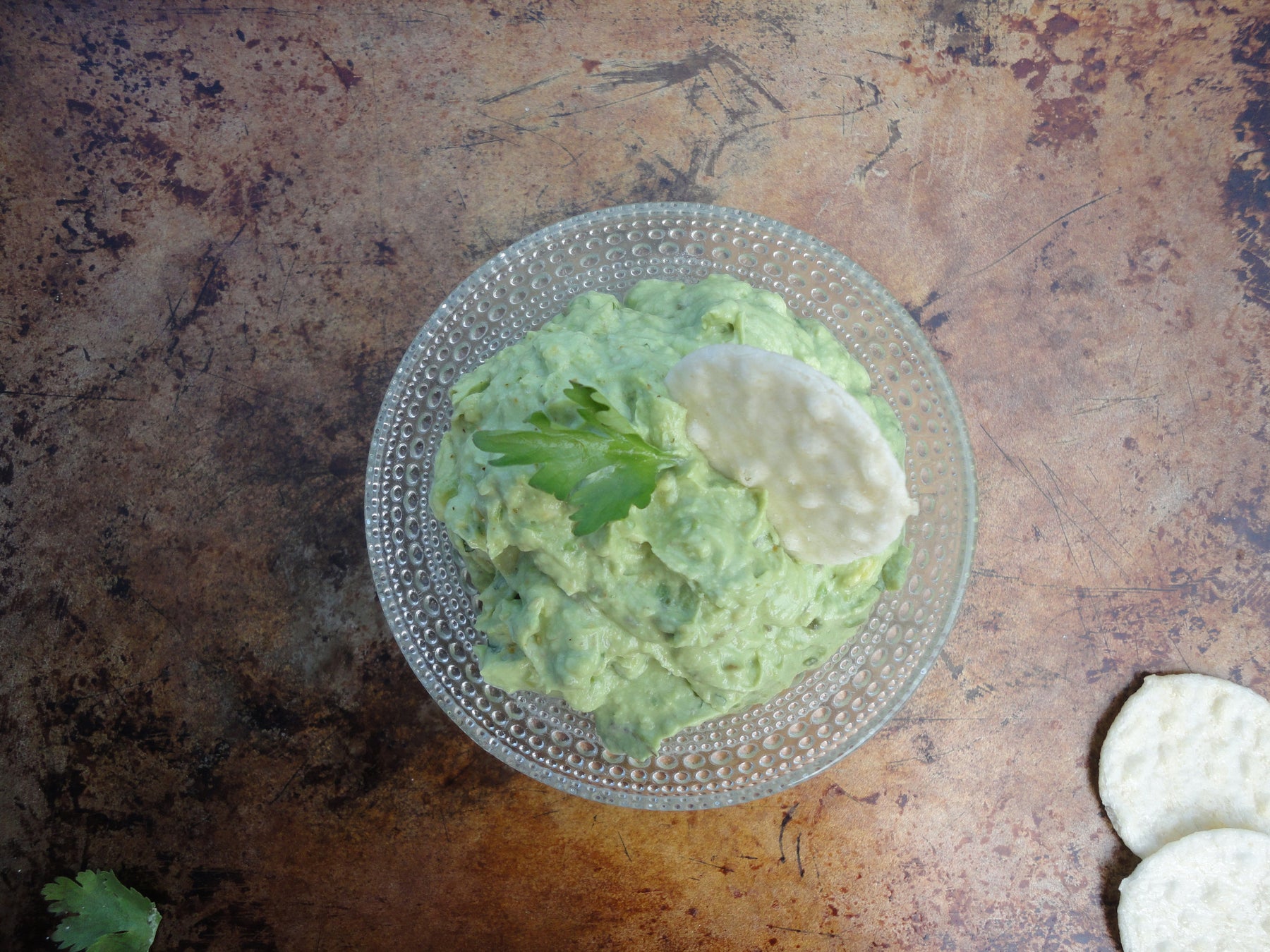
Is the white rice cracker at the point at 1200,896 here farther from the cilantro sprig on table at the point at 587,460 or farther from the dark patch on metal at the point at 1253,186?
the cilantro sprig on table at the point at 587,460

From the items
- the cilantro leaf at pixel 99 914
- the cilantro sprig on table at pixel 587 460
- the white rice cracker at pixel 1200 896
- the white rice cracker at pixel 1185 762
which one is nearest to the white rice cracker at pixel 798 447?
the cilantro sprig on table at pixel 587 460

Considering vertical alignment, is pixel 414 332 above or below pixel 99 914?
above

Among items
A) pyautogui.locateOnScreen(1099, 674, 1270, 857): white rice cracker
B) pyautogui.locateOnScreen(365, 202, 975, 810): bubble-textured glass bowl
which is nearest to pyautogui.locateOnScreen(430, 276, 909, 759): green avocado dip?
pyautogui.locateOnScreen(365, 202, 975, 810): bubble-textured glass bowl

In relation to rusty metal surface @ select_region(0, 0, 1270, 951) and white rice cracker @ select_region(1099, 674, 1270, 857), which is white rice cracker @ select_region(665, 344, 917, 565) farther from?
white rice cracker @ select_region(1099, 674, 1270, 857)

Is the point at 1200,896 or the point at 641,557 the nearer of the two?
the point at 641,557

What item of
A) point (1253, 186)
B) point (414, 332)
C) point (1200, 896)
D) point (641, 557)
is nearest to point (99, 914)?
point (414, 332)

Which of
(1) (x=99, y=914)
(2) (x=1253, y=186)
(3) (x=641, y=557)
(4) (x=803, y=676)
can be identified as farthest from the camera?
(2) (x=1253, y=186)

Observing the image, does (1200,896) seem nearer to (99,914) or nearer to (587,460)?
(587,460)
